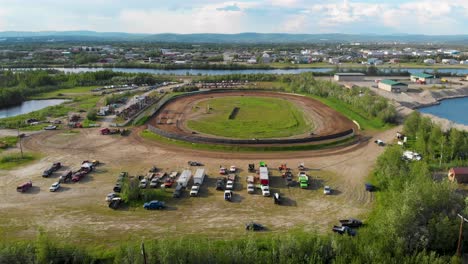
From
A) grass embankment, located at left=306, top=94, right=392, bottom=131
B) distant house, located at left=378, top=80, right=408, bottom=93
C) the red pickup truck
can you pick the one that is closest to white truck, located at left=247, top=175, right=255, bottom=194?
the red pickup truck

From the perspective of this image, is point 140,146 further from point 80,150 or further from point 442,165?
point 442,165

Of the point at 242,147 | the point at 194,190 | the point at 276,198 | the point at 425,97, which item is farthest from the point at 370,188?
the point at 425,97

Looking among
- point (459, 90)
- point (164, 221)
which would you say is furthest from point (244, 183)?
point (459, 90)

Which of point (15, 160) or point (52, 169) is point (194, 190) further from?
point (15, 160)

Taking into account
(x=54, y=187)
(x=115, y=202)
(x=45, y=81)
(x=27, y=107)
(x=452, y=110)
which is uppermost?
(x=45, y=81)

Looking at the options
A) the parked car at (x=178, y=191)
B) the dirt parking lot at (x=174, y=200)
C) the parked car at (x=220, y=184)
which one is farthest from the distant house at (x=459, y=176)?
the parked car at (x=178, y=191)

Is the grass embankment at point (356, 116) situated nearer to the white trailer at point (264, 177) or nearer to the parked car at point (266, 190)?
the white trailer at point (264, 177)
